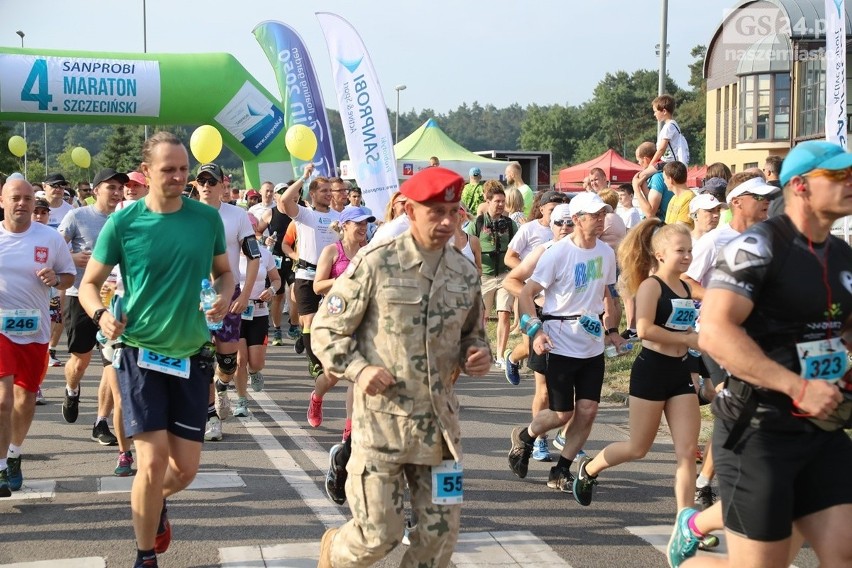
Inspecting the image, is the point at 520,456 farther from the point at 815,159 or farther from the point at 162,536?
the point at 815,159

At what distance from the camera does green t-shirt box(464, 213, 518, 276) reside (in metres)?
14.1

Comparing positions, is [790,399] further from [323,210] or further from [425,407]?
[323,210]

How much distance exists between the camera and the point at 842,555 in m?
3.77

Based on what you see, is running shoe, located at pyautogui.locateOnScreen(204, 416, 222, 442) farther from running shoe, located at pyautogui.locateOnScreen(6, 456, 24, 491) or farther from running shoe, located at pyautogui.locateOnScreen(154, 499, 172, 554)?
running shoe, located at pyautogui.locateOnScreen(154, 499, 172, 554)

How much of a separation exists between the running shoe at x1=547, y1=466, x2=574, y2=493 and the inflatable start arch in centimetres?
2081

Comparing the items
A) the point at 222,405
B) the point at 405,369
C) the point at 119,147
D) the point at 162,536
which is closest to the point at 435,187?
the point at 405,369

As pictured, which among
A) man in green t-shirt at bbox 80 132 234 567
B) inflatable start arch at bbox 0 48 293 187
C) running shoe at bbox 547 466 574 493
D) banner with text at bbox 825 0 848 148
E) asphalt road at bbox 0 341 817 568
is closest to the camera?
man in green t-shirt at bbox 80 132 234 567

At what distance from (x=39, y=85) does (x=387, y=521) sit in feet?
78.2

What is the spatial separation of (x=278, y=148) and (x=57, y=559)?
72.9 ft

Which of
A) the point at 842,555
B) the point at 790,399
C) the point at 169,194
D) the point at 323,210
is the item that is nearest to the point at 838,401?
the point at 790,399

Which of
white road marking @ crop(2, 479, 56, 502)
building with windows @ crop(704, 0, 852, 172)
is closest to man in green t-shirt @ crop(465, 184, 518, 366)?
white road marking @ crop(2, 479, 56, 502)

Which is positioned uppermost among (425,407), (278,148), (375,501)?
(278,148)

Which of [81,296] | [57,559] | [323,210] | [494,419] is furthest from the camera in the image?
[323,210]

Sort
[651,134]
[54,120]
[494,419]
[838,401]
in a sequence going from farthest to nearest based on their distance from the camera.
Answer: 1. [651,134]
2. [54,120]
3. [494,419]
4. [838,401]
